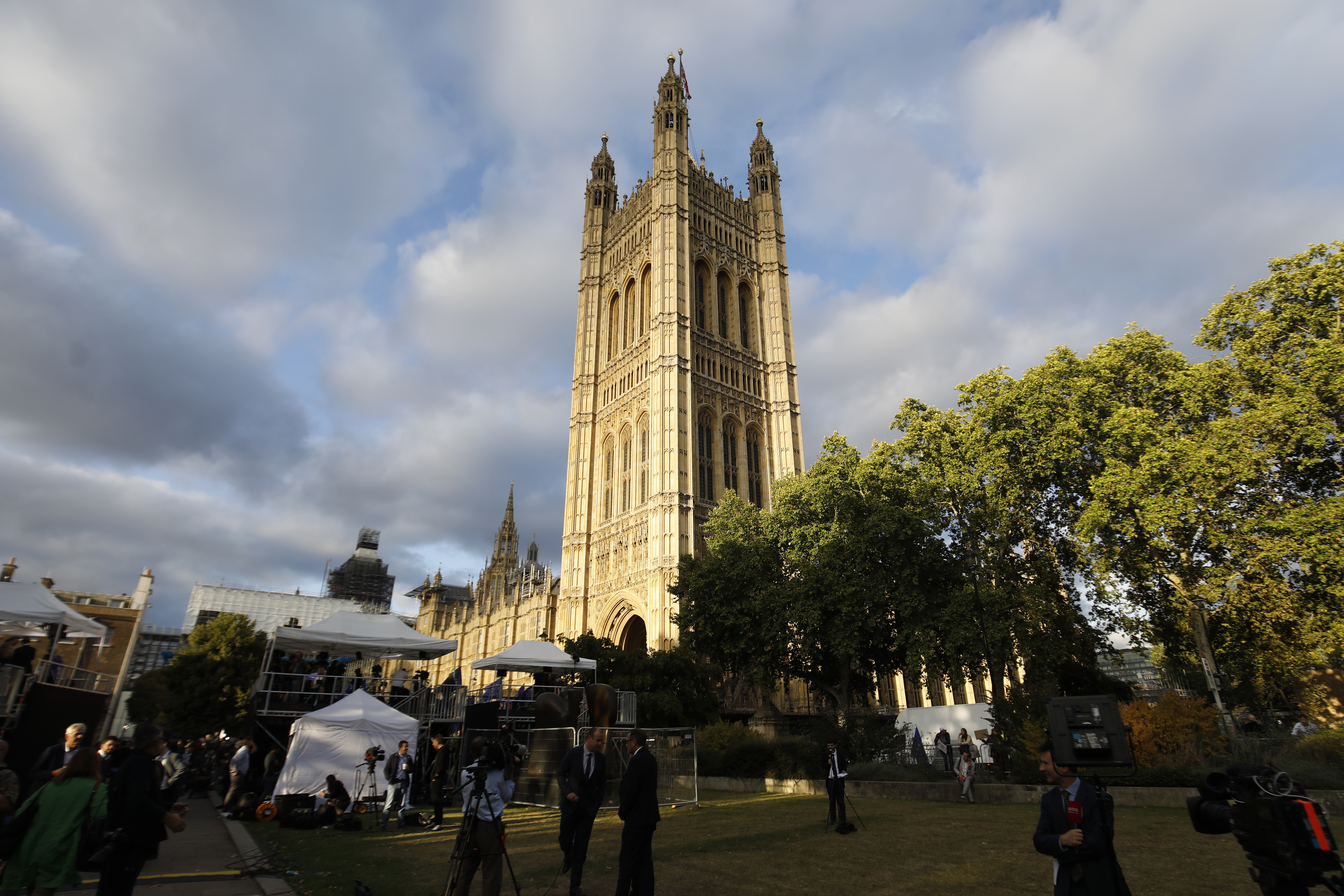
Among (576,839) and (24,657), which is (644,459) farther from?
(576,839)

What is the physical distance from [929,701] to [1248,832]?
138 feet

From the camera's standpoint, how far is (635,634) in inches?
1684

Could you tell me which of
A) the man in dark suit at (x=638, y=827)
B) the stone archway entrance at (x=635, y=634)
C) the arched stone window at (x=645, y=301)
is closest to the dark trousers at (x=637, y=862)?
the man in dark suit at (x=638, y=827)

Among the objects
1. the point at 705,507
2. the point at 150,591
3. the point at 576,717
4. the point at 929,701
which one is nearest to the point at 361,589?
the point at 150,591

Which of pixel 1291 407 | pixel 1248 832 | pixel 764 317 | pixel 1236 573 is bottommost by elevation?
pixel 1248 832

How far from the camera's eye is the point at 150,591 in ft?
175

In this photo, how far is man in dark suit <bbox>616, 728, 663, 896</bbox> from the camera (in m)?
5.73

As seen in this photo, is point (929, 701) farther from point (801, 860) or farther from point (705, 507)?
point (801, 860)

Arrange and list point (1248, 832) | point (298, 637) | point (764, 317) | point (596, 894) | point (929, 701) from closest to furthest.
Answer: point (1248, 832) → point (596, 894) → point (298, 637) → point (929, 701) → point (764, 317)

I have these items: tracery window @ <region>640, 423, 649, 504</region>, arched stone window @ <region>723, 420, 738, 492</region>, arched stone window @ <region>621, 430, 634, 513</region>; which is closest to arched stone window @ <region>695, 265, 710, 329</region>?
arched stone window @ <region>723, 420, 738, 492</region>

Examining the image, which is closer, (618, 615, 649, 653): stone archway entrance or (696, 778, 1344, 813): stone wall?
(696, 778, 1344, 813): stone wall

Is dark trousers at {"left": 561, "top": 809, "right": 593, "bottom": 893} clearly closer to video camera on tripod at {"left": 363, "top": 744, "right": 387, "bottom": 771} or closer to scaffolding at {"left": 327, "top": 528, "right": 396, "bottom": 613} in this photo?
video camera on tripod at {"left": 363, "top": 744, "right": 387, "bottom": 771}

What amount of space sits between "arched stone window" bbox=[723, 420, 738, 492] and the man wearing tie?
106ft

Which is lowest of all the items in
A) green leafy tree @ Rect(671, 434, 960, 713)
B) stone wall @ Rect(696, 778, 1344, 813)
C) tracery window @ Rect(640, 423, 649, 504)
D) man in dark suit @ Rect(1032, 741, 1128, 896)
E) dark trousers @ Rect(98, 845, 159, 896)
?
stone wall @ Rect(696, 778, 1344, 813)
